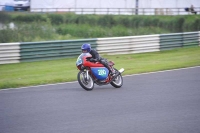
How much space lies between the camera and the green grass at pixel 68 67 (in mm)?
15641

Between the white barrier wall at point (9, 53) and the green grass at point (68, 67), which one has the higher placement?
the white barrier wall at point (9, 53)

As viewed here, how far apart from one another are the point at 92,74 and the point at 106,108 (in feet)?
10.1

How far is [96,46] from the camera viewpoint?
22.3m

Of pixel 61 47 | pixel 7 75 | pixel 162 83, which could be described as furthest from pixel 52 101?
pixel 61 47

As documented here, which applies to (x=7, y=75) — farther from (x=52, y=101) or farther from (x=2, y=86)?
(x=52, y=101)

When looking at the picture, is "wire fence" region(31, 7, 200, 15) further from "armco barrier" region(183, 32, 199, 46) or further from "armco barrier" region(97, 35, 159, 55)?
"armco barrier" region(97, 35, 159, 55)

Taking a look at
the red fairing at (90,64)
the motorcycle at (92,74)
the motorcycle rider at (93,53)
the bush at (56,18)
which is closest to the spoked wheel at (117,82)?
the motorcycle at (92,74)

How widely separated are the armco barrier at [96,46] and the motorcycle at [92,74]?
705cm

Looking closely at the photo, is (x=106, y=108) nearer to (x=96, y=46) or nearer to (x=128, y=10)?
(x=96, y=46)

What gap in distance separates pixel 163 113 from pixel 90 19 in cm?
4090

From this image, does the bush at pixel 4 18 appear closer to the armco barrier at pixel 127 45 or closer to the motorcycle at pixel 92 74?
the armco barrier at pixel 127 45

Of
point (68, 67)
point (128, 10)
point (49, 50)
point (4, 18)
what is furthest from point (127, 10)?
point (68, 67)

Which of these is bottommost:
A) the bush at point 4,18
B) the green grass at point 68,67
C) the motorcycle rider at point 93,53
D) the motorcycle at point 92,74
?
the green grass at point 68,67

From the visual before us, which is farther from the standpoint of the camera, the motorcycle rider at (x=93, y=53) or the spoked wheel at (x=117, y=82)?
the spoked wheel at (x=117, y=82)
